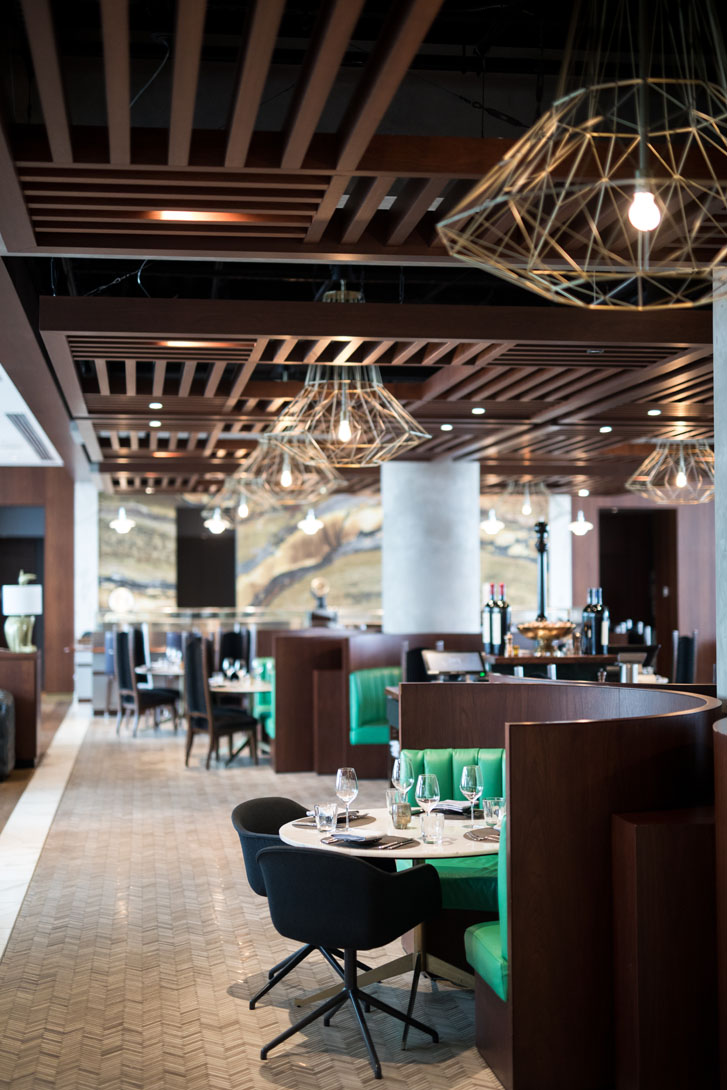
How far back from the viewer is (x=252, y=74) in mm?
3539

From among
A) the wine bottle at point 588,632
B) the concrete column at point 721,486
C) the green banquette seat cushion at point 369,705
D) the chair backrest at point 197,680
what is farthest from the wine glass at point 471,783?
the chair backrest at point 197,680

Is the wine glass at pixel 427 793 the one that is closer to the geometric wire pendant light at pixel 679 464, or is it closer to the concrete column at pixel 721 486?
the concrete column at pixel 721 486

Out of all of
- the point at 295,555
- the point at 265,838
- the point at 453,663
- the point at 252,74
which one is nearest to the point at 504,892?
the point at 265,838

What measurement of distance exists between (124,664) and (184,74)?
10630mm

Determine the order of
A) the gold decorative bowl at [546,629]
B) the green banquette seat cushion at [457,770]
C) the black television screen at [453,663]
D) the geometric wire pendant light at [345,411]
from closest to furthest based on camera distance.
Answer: the green banquette seat cushion at [457,770] → the geometric wire pendant light at [345,411] → the black television screen at [453,663] → the gold decorative bowl at [546,629]

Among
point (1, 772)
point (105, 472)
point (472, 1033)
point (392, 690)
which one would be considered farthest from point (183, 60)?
point (105, 472)

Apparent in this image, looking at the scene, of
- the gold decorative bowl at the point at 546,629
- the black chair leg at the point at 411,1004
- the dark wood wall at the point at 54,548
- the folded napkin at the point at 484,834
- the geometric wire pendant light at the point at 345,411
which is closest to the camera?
the black chair leg at the point at 411,1004

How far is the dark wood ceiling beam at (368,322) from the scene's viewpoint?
259 inches

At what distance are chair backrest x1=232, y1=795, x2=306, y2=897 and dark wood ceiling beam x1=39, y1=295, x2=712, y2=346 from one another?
9.78ft

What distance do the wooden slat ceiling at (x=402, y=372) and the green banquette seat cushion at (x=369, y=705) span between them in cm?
243

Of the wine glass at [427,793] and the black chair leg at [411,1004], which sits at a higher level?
the wine glass at [427,793]

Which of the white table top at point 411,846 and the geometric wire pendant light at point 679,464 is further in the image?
the geometric wire pendant light at point 679,464

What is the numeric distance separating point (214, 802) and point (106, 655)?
6258mm

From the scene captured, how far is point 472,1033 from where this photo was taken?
4.40 meters
